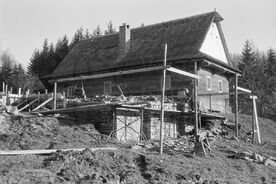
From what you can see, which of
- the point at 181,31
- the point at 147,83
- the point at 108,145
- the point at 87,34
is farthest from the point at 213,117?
the point at 87,34

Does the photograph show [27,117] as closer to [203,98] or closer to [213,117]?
[213,117]

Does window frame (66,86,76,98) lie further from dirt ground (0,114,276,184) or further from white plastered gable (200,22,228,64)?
dirt ground (0,114,276,184)

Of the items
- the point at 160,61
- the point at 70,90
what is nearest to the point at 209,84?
the point at 160,61

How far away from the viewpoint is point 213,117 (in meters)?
25.7

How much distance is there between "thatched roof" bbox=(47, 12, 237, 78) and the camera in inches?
1153

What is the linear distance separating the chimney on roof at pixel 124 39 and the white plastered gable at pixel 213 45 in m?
6.73

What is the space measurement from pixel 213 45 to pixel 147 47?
5105 mm

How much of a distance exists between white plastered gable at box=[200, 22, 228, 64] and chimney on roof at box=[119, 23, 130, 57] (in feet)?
22.1

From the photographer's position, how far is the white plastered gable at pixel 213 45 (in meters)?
29.7

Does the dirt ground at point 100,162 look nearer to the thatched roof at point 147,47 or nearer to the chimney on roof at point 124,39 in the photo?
the thatched roof at point 147,47

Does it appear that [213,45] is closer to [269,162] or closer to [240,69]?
[269,162]

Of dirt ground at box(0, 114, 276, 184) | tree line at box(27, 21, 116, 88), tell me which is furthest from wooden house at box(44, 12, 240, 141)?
tree line at box(27, 21, 116, 88)

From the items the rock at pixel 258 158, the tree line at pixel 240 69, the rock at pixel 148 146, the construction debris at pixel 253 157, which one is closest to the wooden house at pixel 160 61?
the tree line at pixel 240 69

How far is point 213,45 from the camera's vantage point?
31.0m
